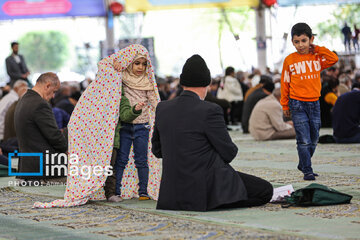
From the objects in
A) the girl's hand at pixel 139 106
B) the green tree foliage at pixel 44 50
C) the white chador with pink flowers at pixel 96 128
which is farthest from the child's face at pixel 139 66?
the green tree foliage at pixel 44 50

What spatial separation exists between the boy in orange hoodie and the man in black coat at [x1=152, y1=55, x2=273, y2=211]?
6.57 ft

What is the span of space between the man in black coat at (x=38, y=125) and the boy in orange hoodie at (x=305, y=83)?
7.90ft

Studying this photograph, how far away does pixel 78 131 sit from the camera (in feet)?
20.1

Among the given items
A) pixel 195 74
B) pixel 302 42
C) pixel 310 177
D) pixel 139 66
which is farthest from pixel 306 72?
pixel 195 74

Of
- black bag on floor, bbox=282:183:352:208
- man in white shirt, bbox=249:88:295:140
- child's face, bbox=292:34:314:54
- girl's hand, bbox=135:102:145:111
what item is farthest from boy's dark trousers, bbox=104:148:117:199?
man in white shirt, bbox=249:88:295:140

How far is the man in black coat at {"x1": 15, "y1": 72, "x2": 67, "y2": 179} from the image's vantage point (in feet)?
25.4

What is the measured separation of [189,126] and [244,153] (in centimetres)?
595

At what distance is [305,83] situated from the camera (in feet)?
23.3

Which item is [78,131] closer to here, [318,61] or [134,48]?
[134,48]

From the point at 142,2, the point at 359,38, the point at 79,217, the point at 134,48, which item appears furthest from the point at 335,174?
the point at 142,2

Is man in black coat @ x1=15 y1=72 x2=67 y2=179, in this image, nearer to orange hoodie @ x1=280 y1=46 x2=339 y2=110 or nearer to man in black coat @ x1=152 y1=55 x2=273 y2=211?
orange hoodie @ x1=280 y1=46 x2=339 y2=110

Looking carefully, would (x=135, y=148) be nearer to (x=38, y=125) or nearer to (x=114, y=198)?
(x=114, y=198)

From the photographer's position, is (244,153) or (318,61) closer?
(318,61)

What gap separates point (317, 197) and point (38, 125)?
3.47m
